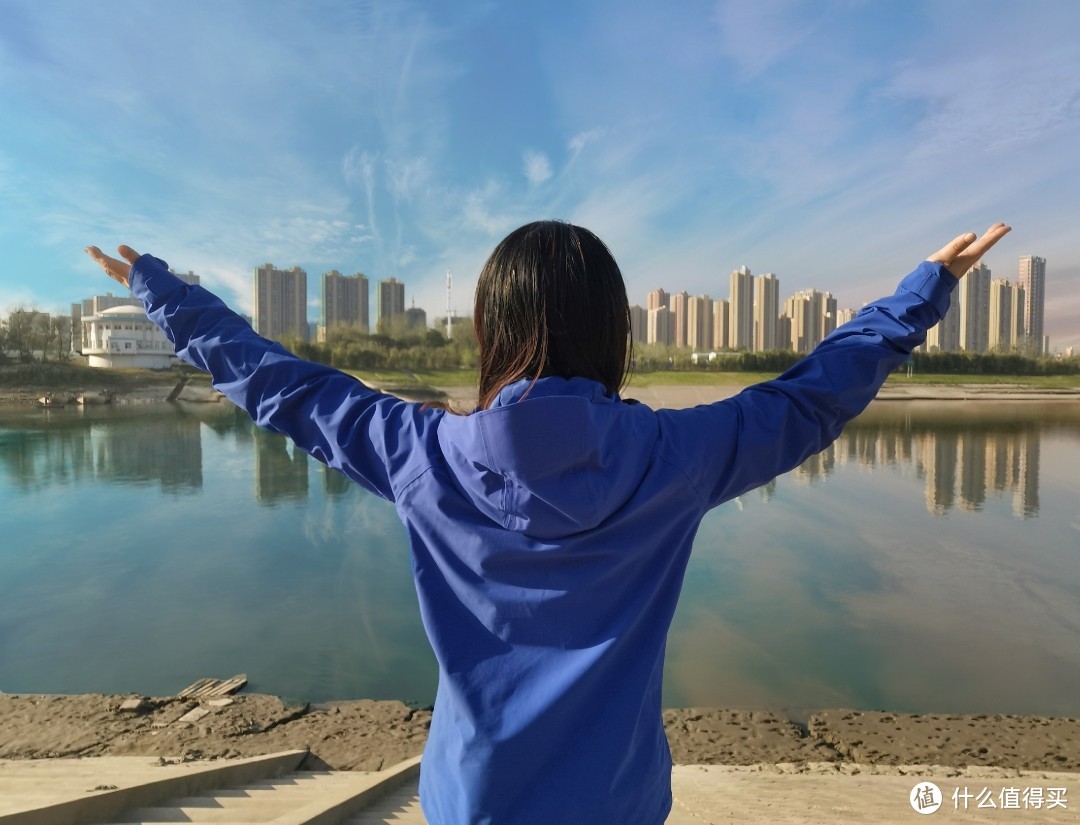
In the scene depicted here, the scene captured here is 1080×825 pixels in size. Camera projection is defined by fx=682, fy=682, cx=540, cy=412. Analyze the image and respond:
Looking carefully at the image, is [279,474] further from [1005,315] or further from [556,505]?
[1005,315]

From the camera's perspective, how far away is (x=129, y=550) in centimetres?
1005

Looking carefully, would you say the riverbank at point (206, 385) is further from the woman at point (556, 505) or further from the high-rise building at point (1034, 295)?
the woman at point (556, 505)

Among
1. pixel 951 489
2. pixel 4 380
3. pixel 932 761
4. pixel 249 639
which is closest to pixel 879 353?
pixel 932 761

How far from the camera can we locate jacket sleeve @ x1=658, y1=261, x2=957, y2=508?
0.82m

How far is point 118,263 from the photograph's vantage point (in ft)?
3.94

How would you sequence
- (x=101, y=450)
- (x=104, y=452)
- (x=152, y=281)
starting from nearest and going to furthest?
1. (x=152, y=281)
2. (x=104, y=452)
3. (x=101, y=450)

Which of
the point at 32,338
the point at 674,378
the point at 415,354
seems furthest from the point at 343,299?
the point at 674,378

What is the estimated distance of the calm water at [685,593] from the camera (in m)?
5.72

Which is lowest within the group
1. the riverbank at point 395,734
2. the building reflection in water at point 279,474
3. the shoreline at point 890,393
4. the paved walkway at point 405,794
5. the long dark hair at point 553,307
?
the building reflection in water at point 279,474

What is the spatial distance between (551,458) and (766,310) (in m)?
57.4

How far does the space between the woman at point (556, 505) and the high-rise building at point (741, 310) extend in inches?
2198

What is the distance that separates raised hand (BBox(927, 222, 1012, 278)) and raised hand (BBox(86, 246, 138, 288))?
52.5 inches

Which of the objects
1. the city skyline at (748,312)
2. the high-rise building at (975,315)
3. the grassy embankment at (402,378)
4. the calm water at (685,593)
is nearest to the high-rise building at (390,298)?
the city skyline at (748,312)

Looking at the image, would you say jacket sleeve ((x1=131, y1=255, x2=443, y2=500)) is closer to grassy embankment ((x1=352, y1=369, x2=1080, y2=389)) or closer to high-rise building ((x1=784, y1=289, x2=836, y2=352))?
grassy embankment ((x1=352, y1=369, x2=1080, y2=389))
